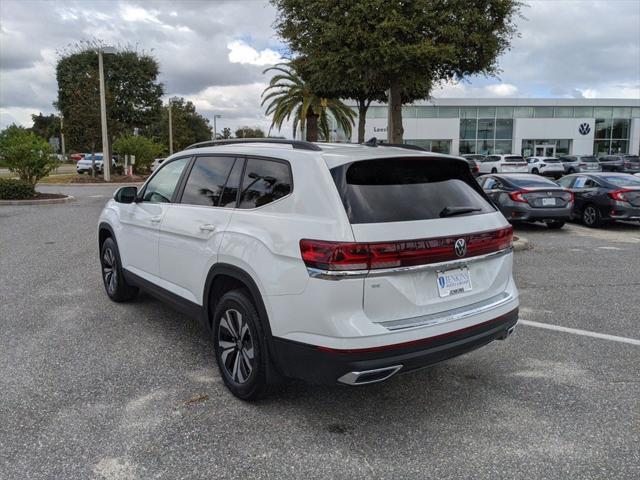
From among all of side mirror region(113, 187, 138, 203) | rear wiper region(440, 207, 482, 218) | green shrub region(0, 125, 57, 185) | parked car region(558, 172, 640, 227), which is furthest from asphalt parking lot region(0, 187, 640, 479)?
green shrub region(0, 125, 57, 185)

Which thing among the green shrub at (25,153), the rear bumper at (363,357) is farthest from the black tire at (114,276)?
the green shrub at (25,153)

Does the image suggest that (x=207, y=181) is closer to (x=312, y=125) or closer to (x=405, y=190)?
(x=405, y=190)

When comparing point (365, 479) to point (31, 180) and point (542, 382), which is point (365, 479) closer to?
point (542, 382)

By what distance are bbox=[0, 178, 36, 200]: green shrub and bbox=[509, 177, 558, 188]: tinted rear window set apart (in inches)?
600

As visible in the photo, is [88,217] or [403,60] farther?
[88,217]

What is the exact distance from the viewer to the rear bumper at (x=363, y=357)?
2.99 metres

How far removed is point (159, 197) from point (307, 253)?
2.38m

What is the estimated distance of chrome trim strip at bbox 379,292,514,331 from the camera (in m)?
3.08

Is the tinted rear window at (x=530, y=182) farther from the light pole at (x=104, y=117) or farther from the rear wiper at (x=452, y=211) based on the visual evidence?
the light pole at (x=104, y=117)

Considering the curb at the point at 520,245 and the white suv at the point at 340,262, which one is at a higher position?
the white suv at the point at 340,262

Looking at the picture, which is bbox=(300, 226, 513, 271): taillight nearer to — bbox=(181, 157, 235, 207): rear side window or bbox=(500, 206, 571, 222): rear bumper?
bbox=(181, 157, 235, 207): rear side window

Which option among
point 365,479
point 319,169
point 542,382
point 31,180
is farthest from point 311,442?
point 31,180

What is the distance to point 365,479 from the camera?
2.84 metres

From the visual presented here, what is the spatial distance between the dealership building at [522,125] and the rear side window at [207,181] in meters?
49.8
